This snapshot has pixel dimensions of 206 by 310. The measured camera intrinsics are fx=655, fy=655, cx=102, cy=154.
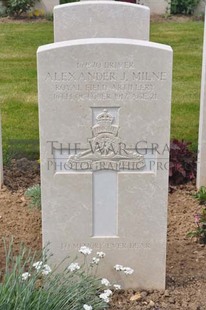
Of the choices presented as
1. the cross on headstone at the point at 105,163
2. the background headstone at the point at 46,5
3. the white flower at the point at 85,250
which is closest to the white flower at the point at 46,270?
the white flower at the point at 85,250

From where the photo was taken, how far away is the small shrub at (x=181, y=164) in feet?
20.1

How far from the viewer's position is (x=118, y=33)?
5.90 meters

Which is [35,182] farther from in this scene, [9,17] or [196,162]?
[9,17]

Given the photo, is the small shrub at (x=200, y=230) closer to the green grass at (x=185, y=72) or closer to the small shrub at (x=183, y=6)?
the green grass at (x=185, y=72)

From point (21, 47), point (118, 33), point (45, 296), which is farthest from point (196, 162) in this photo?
point (21, 47)

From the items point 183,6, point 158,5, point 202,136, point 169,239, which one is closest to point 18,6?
point 158,5

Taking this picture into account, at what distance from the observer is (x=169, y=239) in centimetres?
511

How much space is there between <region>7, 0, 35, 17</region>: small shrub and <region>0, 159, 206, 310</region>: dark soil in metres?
9.78

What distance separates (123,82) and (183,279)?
147cm

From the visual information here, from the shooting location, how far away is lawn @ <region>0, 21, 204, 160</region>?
740 centimetres

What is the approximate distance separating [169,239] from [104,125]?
1506mm

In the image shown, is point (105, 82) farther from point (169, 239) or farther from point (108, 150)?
point (169, 239)

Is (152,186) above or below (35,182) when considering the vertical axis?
above

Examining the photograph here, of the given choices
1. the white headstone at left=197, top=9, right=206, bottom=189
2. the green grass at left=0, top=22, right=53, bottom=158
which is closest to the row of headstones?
the green grass at left=0, top=22, right=53, bottom=158
